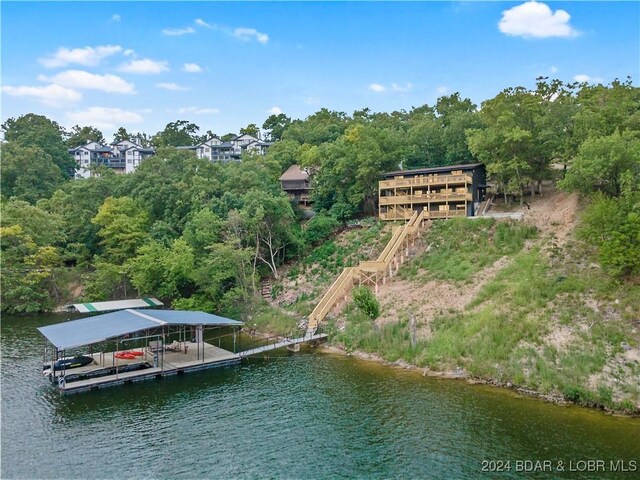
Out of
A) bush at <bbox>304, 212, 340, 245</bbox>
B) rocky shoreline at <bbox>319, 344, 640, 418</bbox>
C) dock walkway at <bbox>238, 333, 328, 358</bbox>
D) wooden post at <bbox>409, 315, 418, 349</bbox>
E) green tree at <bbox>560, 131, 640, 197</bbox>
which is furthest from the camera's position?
bush at <bbox>304, 212, 340, 245</bbox>

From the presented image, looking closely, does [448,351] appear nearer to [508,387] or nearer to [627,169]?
[508,387]

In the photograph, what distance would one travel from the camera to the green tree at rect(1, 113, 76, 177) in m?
80.9

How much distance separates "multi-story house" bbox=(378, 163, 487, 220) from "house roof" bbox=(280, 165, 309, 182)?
13.3 meters

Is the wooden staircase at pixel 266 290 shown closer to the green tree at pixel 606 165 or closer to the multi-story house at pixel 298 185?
the multi-story house at pixel 298 185

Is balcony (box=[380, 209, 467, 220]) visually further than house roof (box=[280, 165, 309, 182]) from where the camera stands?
No

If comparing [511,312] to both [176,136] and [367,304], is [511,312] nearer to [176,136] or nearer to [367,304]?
[367,304]

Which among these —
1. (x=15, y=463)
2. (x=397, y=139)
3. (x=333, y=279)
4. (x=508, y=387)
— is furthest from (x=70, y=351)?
(x=397, y=139)

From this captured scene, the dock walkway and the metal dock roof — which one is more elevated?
the metal dock roof

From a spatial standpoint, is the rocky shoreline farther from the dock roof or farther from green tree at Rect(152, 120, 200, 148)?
green tree at Rect(152, 120, 200, 148)

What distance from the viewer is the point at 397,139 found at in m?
50.4

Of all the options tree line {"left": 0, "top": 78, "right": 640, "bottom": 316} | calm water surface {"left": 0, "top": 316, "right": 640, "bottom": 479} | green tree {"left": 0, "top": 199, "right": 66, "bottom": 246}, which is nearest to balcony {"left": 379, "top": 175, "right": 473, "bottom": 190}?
tree line {"left": 0, "top": 78, "right": 640, "bottom": 316}

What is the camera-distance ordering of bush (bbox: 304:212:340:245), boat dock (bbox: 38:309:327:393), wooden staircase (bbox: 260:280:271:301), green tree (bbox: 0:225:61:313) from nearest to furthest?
boat dock (bbox: 38:309:327:393) → wooden staircase (bbox: 260:280:271:301) → green tree (bbox: 0:225:61:313) → bush (bbox: 304:212:340:245)

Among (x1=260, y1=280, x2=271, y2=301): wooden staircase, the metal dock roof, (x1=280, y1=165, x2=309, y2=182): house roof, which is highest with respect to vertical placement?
(x1=280, y1=165, x2=309, y2=182): house roof

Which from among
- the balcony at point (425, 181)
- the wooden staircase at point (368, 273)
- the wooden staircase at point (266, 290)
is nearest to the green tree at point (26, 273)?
the wooden staircase at point (266, 290)
